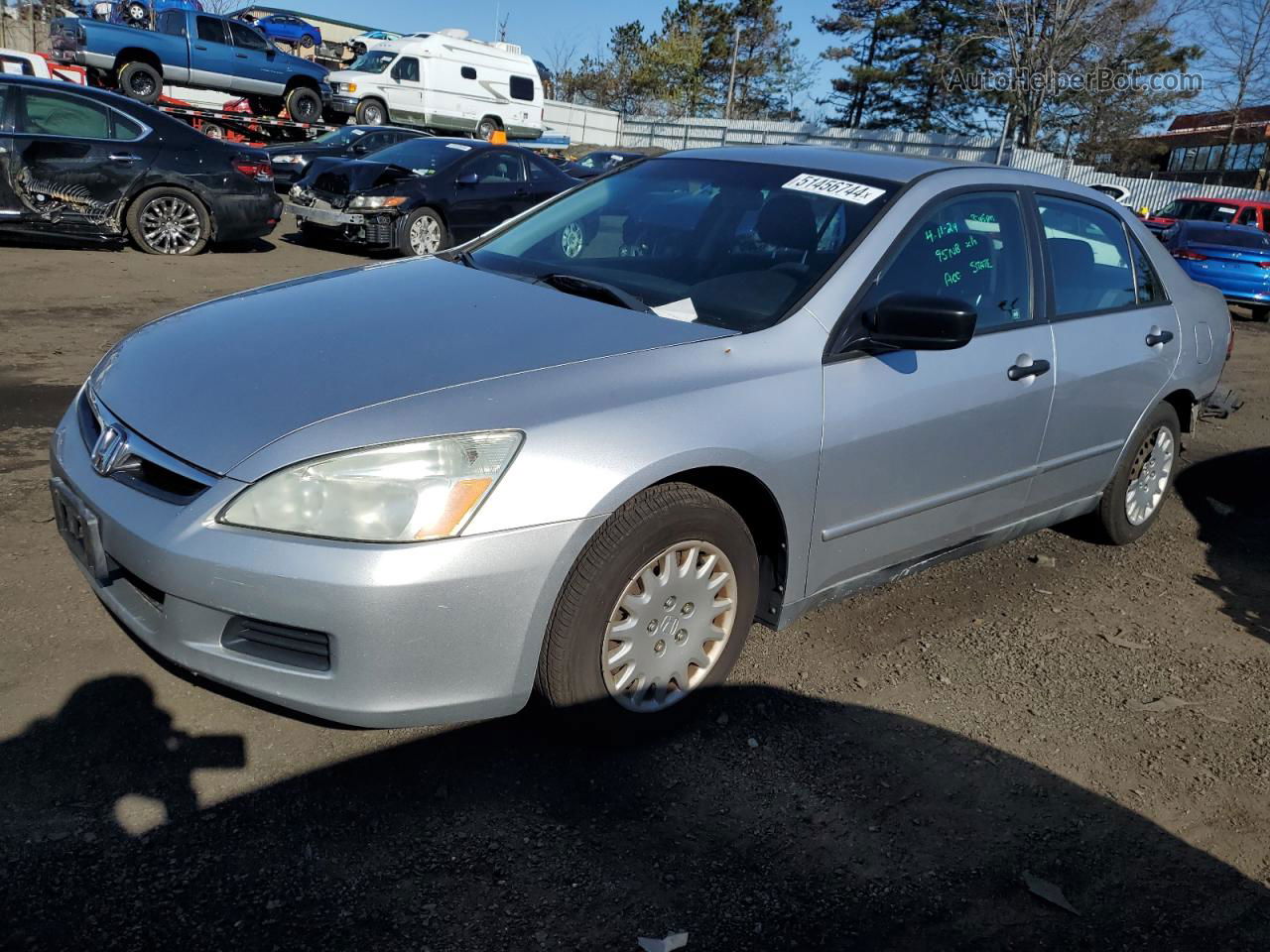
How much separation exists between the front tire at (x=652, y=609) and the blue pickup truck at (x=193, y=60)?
2189cm

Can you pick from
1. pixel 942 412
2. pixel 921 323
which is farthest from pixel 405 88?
pixel 921 323

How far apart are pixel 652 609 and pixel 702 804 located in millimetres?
526

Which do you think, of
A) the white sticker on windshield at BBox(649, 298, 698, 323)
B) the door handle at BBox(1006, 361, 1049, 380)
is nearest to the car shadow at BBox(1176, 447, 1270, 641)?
the door handle at BBox(1006, 361, 1049, 380)

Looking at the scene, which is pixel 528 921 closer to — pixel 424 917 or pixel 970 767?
pixel 424 917

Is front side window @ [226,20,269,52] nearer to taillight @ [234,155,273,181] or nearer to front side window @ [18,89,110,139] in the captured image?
taillight @ [234,155,273,181]

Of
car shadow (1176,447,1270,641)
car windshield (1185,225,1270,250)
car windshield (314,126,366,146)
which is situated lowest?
car shadow (1176,447,1270,641)

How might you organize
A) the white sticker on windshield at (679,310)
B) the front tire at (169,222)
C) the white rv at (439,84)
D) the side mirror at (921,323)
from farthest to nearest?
the white rv at (439,84) < the front tire at (169,222) < the white sticker on windshield at (679,310) < the side mirror at (921,323)

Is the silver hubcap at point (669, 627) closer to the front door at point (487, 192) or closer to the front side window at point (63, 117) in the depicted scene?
the front side window at point (63, 117)

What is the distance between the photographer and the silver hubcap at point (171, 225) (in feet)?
34.5

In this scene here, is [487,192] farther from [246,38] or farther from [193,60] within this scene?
[246,38]

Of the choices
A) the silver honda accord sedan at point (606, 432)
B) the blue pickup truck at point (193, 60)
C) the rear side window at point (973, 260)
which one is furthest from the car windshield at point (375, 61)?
the rear side window at point (973, 260)

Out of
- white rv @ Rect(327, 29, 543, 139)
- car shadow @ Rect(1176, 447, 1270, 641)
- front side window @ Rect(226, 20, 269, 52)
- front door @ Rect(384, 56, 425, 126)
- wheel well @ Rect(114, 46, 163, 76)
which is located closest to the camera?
car shadow @ Rect(1176, 447, 1270, 641)

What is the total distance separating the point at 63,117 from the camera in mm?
9734

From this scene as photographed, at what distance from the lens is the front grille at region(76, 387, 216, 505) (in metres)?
2.47
